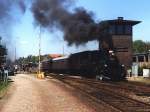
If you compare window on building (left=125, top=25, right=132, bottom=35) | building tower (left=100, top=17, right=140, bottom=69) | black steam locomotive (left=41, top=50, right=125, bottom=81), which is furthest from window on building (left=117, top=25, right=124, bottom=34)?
black steam locomotive (left=41, top=50, right=125, bottom=81)

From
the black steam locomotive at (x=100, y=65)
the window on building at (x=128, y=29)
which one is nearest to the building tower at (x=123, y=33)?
the window on building at (x=128, y=29)

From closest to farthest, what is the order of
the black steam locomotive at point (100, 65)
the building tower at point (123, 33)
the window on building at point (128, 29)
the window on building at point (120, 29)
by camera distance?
the black steam locomotive at point (100, 65) < the building tower at point (123, 33) < the window on building at point (120, 29) < the window on building at point (128, 29)

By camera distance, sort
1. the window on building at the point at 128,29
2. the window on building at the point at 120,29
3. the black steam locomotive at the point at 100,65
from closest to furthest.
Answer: the black steam locomotive at the point at 100,65 → the window on building at the point at 120,29 → the window on building at the point at 128,29

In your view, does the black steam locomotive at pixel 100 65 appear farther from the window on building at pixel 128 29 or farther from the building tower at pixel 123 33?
the window on building at pixel 128 29

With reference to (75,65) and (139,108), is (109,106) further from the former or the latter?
(75,65)

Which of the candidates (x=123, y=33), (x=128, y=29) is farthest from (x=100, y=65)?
(x=128, y=29)

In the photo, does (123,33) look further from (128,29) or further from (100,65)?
(100,65)

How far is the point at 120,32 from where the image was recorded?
73500mm

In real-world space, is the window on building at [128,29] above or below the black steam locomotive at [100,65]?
above

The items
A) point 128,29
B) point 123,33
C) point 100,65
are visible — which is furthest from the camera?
point 128,29

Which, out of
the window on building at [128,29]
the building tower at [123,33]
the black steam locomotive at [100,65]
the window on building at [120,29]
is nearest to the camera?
the black steam locomotive at [100,65]

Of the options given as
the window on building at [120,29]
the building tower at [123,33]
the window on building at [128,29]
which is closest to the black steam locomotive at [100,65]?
the building tower at [123,33]

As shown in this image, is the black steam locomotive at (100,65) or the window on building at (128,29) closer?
the black steam locomotive at (100,65)

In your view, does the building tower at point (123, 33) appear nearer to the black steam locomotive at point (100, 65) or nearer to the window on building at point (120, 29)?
the window on building at point (120, 29)
